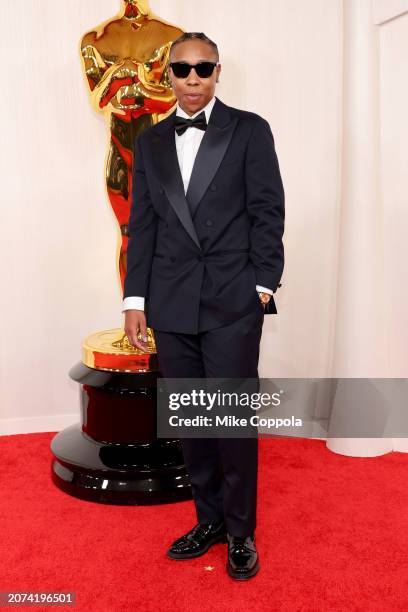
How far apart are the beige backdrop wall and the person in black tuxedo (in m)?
1.18

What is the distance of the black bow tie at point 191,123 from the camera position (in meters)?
2.00

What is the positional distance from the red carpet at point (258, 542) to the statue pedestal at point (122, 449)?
0.06 metres

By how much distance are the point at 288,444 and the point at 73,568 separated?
1.38 m

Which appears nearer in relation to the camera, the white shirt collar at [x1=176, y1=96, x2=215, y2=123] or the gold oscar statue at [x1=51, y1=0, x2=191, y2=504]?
the white shirt collar at [x1=176, y1=96, x2=215, y2=123]

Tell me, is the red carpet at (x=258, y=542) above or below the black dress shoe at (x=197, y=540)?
below

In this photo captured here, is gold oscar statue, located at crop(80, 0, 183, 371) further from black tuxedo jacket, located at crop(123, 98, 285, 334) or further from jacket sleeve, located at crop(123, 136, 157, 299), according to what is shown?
black tuxedo jacket, located at crop(123, 98, 285, 334)

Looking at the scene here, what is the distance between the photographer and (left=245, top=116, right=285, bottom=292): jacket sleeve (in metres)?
1.95

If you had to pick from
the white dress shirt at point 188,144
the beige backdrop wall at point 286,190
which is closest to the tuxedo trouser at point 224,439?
the white dress shirt at point 188,144

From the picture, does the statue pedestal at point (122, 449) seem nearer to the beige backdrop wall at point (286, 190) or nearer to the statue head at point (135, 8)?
the beige backdrop wall at point (286, 190)

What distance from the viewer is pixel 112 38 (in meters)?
2.74

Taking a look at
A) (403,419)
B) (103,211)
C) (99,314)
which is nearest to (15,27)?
(103,211)

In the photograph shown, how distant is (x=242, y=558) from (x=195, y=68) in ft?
4.63

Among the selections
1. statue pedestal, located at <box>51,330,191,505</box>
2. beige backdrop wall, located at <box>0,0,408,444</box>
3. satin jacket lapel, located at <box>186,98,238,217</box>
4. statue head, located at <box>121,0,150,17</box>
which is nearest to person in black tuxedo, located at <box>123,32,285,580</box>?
satin jacket lapel, located at <box>186,98,238,217</box>

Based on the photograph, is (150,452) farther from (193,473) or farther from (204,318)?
(204,318)
